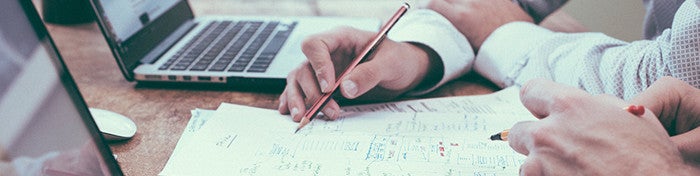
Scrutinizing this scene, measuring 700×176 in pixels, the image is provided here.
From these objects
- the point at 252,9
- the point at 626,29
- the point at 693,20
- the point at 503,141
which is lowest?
the point at 626,29

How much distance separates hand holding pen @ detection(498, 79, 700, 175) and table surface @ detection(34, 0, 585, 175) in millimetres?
289

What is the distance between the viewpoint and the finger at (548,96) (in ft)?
1.50

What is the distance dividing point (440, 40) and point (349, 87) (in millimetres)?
197

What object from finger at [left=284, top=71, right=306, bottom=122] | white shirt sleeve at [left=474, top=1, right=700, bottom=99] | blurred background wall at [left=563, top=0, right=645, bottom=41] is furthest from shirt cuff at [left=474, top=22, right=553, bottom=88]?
blurred background wall at [left=563, top=0, right=645, bottom=41]

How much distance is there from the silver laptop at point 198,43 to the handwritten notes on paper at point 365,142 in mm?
103

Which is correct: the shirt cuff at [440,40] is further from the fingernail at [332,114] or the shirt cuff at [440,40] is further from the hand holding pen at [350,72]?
the fingernail at [332,114]

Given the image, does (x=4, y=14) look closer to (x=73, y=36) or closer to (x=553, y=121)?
(x=553, y=121)

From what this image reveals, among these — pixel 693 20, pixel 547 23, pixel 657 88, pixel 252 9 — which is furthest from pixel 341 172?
pixel 252 9

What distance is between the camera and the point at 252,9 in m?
1.20

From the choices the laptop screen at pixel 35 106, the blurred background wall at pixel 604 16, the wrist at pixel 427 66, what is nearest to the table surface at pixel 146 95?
the wrist at pixel 427 66

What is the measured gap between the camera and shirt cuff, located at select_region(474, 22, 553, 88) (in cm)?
75

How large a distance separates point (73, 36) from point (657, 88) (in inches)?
38.1

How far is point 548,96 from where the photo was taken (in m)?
0.47

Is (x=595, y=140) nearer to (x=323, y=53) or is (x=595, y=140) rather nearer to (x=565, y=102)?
(x=565, y=102)
